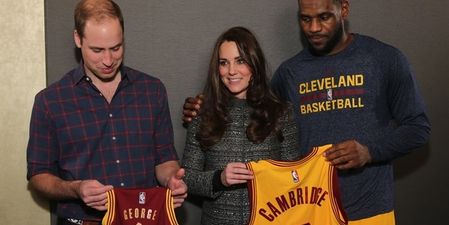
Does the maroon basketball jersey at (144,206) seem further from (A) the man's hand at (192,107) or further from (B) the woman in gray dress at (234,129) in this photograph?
(A) the man's hand at (192,107)

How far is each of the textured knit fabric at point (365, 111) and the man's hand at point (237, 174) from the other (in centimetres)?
37

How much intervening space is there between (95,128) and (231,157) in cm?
52

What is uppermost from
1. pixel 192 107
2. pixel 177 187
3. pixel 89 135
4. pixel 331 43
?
pixel 331 43

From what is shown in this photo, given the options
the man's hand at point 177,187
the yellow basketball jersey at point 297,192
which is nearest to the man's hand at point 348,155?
the yellow basketball jersey at point 297,192

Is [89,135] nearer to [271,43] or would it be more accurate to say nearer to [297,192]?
[297,192]

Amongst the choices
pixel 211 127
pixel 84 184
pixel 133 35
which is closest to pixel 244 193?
pixel 211 127

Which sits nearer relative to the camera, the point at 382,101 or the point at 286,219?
the point at 286,219

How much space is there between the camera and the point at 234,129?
6.58 feet

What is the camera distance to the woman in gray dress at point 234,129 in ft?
6.45

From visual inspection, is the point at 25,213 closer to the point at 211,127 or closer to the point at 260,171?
the point at 211,127

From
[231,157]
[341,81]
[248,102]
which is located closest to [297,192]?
[231,157]

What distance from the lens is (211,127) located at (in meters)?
1.99

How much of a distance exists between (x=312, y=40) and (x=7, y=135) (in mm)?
1348

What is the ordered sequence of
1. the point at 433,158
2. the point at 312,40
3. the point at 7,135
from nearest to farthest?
the point at 312,40
the point at 7,135
the point at 433,158
